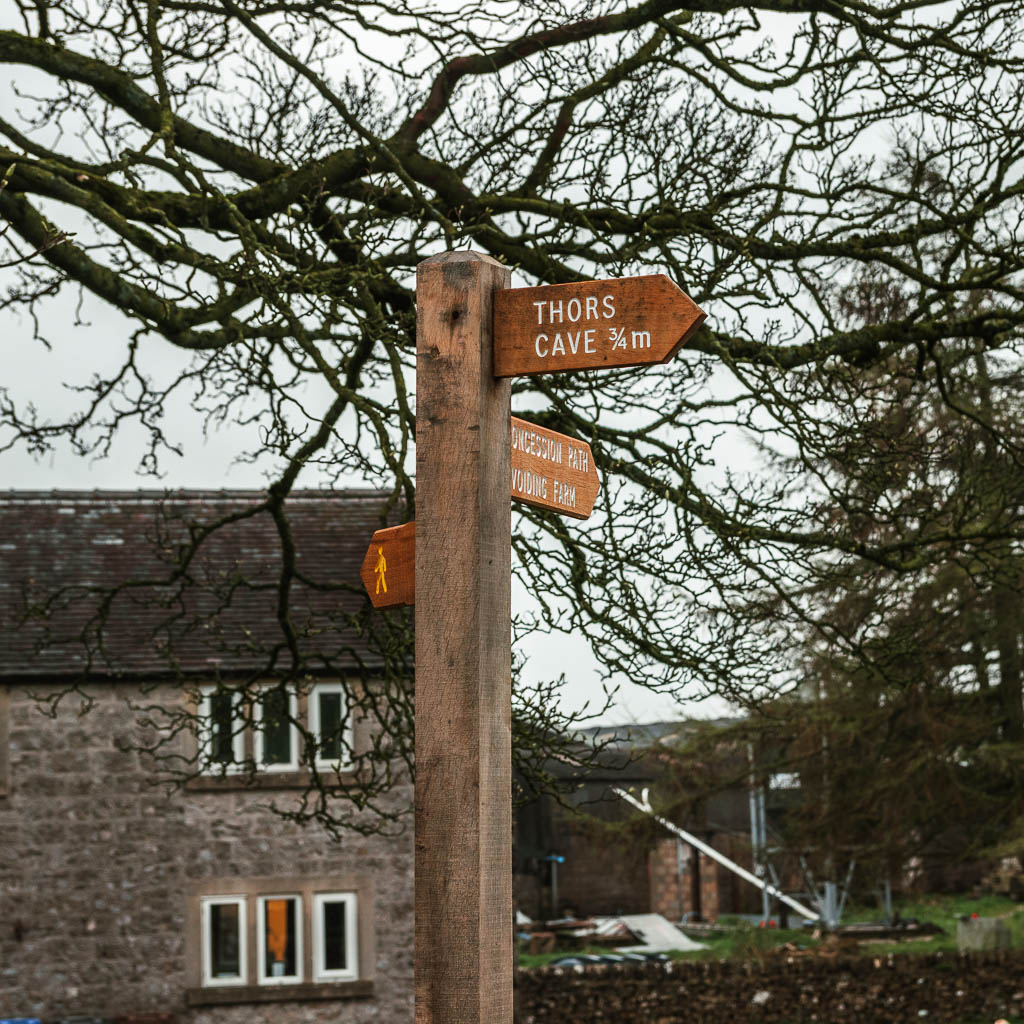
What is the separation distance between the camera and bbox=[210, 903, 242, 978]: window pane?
746 inches

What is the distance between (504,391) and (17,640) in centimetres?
1627

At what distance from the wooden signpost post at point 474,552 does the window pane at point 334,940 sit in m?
15.7

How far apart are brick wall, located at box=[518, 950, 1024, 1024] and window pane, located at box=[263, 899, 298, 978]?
420cm

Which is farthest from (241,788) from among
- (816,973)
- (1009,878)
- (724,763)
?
(1009,878)

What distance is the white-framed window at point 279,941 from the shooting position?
62.3ft

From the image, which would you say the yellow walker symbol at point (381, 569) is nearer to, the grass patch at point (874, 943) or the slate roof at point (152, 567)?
the slate roof at point (152, 567)

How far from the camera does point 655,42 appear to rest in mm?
9516

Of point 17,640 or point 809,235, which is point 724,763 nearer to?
point 17,640

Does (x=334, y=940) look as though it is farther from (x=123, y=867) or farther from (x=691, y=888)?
(x=691, y=888)

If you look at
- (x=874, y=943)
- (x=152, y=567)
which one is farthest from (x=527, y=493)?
(x=874, y=943)

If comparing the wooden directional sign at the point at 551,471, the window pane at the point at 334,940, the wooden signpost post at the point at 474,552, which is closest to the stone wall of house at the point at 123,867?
the window pane at the point at 334,940

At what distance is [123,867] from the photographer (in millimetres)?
18828

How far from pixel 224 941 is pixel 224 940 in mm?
12

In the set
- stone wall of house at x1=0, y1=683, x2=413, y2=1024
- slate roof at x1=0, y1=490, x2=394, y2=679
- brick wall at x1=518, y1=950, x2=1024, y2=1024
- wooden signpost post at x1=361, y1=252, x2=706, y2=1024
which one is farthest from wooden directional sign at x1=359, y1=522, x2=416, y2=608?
brick wall at x1=518, y1=950, x2=1024, y2=1024
